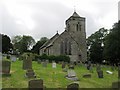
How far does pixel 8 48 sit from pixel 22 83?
6555cm

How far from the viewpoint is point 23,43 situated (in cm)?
9650

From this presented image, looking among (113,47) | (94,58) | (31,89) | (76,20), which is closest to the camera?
(31,89)

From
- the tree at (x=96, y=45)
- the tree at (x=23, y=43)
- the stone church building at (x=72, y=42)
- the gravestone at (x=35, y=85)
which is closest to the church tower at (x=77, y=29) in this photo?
the stone church building at (x=72, y=42)

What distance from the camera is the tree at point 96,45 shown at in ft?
230

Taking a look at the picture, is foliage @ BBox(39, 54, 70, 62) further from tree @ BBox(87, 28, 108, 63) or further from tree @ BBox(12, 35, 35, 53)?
tree @ BBox(12, 35, 35, 53)

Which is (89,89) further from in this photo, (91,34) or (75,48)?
(91,34)

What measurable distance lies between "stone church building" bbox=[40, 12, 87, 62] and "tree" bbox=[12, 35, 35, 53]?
111 feet

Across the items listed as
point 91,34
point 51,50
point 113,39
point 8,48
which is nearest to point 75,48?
point 51,50

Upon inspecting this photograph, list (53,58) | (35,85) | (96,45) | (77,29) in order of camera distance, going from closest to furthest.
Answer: (35,85)
(53,58)
(77,29)
(96,45)

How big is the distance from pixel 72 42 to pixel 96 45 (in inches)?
630

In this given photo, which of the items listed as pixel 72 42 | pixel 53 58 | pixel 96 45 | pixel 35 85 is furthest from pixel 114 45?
pixel 35 85

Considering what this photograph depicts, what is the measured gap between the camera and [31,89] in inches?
520

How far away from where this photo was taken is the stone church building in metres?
56.8

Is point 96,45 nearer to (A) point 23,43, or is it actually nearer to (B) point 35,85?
(A) point 23,43
